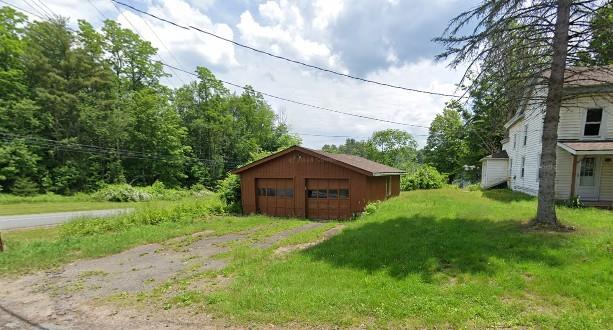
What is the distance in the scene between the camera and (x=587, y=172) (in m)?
13.5

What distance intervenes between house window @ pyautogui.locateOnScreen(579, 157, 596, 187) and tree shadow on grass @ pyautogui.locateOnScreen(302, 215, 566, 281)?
340 inches

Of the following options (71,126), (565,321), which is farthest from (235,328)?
(71,126)

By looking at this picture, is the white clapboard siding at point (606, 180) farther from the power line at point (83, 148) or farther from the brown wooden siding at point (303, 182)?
the power line at point (83, 148)

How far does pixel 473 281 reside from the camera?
16.1ft

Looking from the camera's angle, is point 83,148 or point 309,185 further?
point 83,148

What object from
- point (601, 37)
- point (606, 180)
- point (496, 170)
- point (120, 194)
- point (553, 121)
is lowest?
point (120, 194)

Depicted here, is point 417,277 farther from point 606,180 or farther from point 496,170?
point 496,170

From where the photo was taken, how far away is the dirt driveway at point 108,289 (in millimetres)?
4383

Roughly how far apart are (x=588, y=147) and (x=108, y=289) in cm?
1736

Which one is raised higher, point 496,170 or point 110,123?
point 110,123

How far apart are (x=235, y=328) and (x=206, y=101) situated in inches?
1717

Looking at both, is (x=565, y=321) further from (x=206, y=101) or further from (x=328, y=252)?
(x=206, y=101)

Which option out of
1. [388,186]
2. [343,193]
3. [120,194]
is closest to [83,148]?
[120,194]

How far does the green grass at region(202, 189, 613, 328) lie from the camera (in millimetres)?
3953
